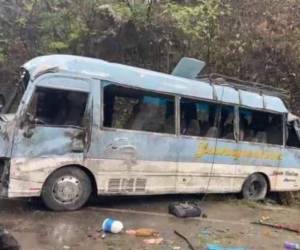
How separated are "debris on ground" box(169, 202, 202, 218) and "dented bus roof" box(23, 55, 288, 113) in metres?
2.00

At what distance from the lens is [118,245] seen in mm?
7184

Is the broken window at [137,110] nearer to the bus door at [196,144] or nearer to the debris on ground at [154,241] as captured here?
the bus door at [196,144]

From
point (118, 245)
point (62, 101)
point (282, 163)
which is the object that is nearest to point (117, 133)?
point (62, 101)

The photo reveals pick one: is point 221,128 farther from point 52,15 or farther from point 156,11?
point 52,15

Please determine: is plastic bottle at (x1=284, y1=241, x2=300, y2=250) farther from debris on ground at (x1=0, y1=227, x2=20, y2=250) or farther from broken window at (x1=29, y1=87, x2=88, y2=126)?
debris on ground at (x1=0, y1=227, x2=20, y2=250)

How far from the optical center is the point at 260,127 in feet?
36.7

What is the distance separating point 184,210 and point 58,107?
269 cm

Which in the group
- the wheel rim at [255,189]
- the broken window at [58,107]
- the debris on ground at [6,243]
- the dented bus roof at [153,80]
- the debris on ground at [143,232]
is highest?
the dented bus roof at [153,80]

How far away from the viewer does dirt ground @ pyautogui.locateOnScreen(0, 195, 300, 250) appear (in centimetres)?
730

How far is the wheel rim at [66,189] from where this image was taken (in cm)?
857

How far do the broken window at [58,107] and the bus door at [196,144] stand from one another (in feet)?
6.70

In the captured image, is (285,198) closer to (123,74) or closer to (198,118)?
(198,118)

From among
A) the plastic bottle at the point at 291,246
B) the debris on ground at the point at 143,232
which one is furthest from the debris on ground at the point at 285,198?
the debris on ground at the point at 143,232

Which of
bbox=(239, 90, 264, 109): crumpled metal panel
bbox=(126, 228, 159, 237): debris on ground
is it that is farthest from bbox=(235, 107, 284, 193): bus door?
bbox=(126, 228, 159, 237): debris on ground
